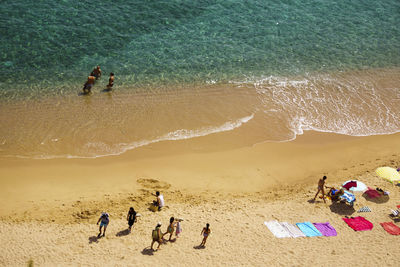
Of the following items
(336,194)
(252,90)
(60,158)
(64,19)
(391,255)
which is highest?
(64,19)

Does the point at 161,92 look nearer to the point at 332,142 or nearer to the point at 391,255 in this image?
the point at 332,142

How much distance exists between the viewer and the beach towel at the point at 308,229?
53.8ft

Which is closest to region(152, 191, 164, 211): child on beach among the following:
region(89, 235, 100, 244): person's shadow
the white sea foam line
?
region(89, 235, 100, 244): person's shadow

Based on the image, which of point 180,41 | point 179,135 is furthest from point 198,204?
point 180,41

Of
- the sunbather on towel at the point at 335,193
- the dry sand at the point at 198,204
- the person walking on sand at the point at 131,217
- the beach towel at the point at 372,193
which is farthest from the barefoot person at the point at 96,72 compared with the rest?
the beach towel at the point at 372,193

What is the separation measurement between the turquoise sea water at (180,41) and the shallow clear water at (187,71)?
0.36 feet

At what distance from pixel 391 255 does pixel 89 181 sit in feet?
45.9

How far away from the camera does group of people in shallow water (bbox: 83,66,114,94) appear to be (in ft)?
81.0

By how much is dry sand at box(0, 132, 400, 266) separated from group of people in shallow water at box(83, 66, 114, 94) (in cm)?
671

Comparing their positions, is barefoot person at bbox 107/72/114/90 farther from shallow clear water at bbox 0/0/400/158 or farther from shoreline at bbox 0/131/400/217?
shoreline at bbox 0/131/400/217

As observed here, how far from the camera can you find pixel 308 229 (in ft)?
54.4

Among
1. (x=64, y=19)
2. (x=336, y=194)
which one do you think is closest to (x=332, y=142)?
(x=336, y=194)

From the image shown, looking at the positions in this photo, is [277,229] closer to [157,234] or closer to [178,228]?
[178,228]

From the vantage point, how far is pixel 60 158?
19.8 meters
